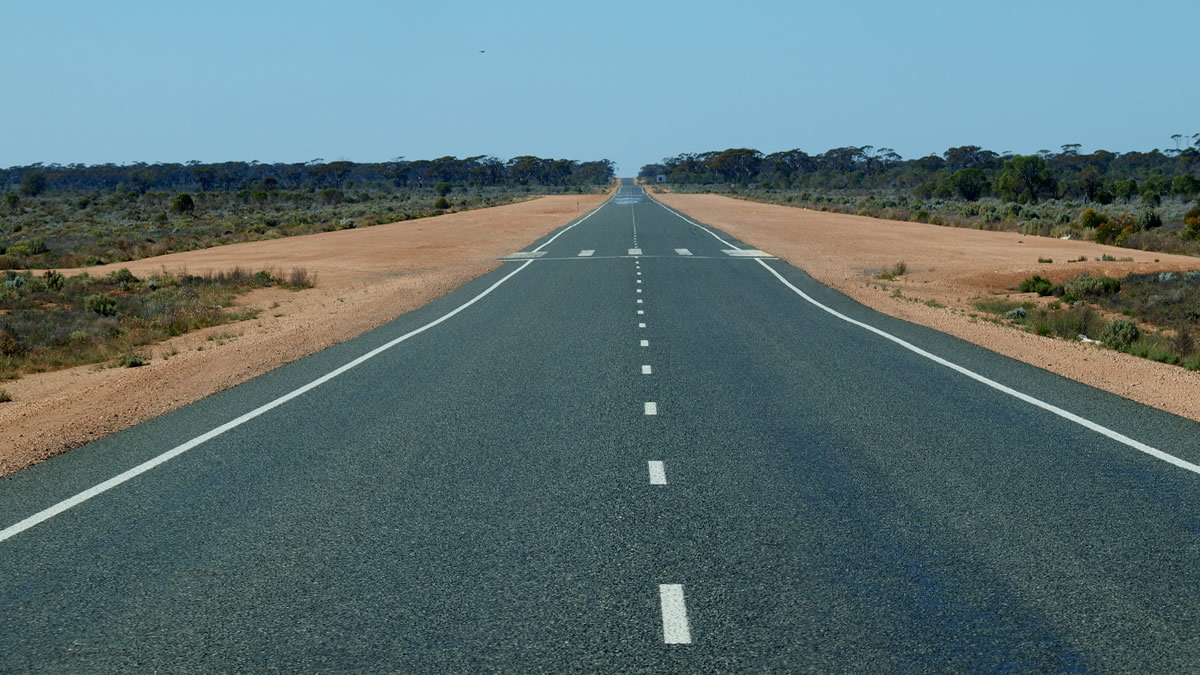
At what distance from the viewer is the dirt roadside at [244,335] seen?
33.1ft

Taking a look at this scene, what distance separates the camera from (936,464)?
311 inches

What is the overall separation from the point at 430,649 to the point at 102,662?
4.79ft

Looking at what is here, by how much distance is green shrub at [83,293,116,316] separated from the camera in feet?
71.6

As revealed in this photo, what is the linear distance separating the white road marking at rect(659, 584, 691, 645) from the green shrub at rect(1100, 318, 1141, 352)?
12605mm

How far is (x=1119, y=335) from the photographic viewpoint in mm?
16031

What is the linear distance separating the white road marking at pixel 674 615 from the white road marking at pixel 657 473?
2035 millimetres

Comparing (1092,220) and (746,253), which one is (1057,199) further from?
(746,253)

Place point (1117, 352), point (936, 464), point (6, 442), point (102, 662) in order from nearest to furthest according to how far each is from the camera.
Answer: point (102, 662), point (936, 464), point (6, 442), point (1117, 352)

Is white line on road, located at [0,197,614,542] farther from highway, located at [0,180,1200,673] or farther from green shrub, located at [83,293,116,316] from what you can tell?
green shrub, located at [83,293,116,316]

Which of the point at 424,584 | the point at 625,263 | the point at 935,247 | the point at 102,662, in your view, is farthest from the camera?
the point at 935,247

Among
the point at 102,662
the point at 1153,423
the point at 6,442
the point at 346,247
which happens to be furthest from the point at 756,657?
the point at 346,247

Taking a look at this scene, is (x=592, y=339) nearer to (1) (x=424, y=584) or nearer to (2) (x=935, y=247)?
(1) (x=424, y=584)

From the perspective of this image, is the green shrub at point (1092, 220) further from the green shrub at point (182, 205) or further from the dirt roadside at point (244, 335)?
the green shrub at point (182, 205)

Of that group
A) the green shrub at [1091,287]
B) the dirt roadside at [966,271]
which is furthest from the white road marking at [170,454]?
the green shrub at [1091,287]
